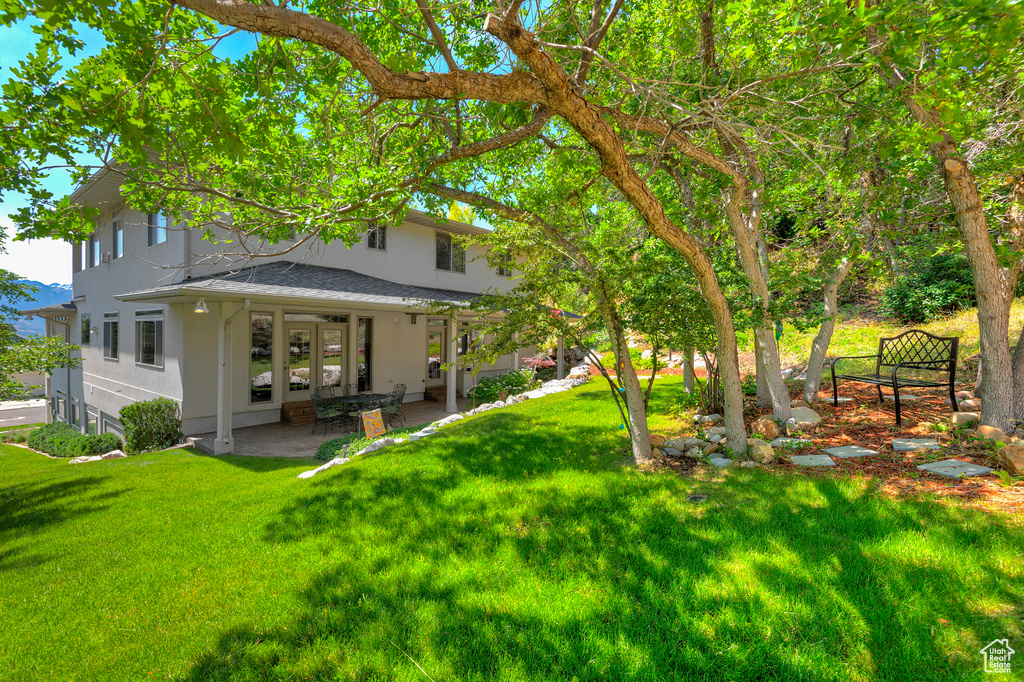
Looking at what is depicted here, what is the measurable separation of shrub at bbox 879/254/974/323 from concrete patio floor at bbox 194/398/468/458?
550 inches

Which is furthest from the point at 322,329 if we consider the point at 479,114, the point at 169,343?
the point at 479,114

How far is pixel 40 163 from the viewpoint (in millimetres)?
4070

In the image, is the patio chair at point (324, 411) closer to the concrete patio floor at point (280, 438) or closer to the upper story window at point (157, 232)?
the concrete patio floor at point (280, 438)

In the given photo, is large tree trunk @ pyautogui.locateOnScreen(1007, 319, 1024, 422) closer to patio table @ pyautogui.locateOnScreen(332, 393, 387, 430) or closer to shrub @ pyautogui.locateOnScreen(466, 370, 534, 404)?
shrub @ pyautogui.locateOnScreen(466, 370, 534, 404)

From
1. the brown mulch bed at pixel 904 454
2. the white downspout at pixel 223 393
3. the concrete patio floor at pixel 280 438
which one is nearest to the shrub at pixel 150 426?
the concrete patio floor at pixel 280 438

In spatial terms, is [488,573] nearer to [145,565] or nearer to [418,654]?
[418,654]

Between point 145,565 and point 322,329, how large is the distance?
903 centimetres

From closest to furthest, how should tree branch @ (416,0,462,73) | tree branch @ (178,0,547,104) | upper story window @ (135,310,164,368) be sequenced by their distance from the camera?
tree branch @ (178,0,547,104), tree branch @ (416,0,462,73), upper story window @ (135,310,164,368)

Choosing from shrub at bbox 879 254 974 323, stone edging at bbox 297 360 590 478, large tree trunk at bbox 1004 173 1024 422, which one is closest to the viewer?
large tree trunk at bbox 1004 173 1024 422

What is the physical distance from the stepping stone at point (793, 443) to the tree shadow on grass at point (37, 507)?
816 centimetres

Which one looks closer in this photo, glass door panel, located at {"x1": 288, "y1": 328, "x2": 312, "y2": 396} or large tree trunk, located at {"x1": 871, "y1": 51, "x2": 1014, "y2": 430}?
large tree trunk, located at {"x1": 871, "y1": 51, "x2": 1014, "y2": 430}

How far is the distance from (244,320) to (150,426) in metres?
2.98

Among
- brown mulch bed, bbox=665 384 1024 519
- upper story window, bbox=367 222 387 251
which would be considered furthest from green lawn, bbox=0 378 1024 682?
upper story window, bbox=367 222 387 251

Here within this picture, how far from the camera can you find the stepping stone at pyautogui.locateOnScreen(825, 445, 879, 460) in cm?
500
